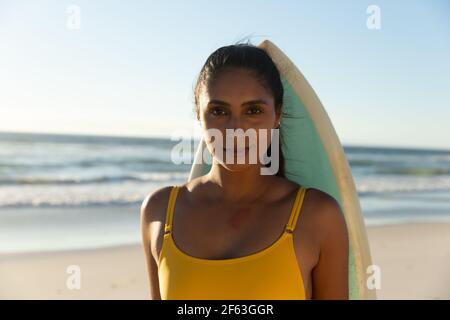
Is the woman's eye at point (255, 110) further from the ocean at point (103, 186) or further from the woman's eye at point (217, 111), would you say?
the ocean at point (103, 186)

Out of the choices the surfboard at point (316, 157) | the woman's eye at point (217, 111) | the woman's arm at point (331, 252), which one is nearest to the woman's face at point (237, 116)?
the woman's eye at point (217, 111)

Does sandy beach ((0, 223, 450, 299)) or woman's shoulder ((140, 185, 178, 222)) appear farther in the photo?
sandy beach ((0, 223, 450, 299))

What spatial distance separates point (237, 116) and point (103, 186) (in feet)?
32.2

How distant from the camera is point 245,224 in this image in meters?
1.78

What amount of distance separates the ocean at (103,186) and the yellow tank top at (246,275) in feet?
13.1

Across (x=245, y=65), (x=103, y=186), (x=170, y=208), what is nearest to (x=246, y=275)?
(x=170, y=208)

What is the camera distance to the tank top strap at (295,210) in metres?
1.70

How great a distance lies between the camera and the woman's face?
1691 mm

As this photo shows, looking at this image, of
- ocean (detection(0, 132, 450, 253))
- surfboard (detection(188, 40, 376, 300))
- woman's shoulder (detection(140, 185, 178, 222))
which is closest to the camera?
woman's shoulder (detection(140, 185, 178, 222))

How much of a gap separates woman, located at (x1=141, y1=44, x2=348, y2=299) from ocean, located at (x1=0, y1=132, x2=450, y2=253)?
3877mm

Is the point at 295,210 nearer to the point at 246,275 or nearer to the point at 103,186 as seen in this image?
the point at 246,275

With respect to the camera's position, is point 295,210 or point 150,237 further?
point 150,237

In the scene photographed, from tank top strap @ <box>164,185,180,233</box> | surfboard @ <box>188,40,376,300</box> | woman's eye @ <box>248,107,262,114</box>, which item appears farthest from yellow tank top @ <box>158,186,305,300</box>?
surfboard @ <box>188,40,376,300</box>

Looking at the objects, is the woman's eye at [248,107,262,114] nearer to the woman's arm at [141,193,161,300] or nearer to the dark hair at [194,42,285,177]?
the dark hair at [194,42,285,177]
